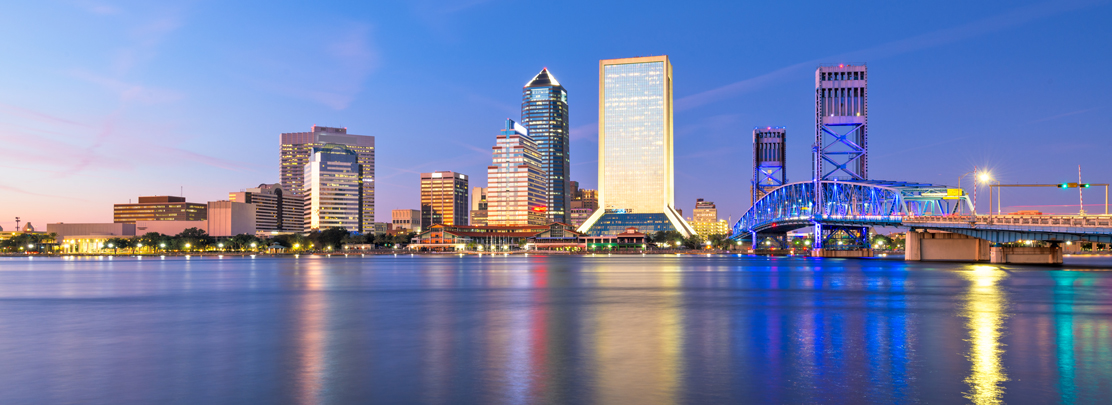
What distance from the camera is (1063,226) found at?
7956 cm

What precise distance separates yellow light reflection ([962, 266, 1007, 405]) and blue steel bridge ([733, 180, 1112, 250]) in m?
37.9

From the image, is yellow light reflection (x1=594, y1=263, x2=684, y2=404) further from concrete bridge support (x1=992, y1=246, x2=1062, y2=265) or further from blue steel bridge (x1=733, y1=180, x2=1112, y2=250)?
concrete bridge support (x1=992, y1=246, x2=1062, y2=265)

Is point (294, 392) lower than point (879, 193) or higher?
lower

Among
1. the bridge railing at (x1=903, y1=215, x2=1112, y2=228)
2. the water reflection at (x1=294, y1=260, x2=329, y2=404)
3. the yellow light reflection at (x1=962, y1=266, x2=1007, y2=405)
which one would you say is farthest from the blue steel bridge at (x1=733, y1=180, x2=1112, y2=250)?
the water reflection at (x1=294, y1=260, x2=329, y2=404)

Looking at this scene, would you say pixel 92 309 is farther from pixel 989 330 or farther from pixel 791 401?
pixel 989 330

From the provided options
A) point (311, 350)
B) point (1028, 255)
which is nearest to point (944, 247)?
point (1028, 255)

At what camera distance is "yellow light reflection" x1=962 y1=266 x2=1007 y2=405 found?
17.6 metres

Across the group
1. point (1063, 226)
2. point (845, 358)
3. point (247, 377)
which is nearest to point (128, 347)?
point (247, 377)

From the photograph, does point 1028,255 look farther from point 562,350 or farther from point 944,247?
point 562,350

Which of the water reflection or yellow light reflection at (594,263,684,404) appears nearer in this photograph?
yellow light reflection at (594,263,684,404)

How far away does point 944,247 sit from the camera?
122250 mm

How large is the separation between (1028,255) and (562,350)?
113988 millimetres

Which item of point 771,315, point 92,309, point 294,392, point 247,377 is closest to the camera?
point 294,392

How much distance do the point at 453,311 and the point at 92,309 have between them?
22.0m
